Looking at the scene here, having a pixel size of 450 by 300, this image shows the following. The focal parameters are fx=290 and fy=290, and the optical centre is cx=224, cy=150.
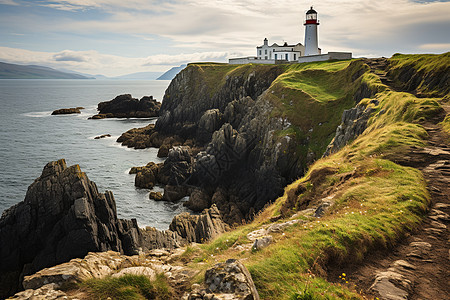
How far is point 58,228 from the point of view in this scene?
24.4 m

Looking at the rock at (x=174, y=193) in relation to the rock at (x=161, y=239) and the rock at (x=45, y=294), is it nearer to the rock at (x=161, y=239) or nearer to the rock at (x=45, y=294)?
the rock at (x=161, y=239)

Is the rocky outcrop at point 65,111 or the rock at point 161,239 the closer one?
the rock at point 161,239

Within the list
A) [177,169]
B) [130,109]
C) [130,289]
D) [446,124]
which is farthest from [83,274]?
[130,109]

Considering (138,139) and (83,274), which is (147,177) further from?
(83,274)

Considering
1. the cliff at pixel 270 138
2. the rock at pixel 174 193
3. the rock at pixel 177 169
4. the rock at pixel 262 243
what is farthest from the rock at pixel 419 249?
the rock at pixel 177 169

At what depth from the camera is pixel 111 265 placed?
36.1 ft

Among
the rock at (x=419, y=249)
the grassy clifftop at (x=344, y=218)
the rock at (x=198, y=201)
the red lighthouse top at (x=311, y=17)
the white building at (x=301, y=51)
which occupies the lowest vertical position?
the rock at (x=198, y=201)

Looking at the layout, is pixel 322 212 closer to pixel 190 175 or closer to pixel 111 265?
pixel 111 265

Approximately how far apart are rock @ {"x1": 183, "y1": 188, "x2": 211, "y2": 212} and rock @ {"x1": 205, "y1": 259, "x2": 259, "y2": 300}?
115 feet

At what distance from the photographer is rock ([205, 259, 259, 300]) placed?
21.9 ft

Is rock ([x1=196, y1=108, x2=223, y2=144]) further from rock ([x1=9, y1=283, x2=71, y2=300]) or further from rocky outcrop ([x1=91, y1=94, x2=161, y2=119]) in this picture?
rocky outcrop ([x1=91, y1=94, x2=161, y2=119])

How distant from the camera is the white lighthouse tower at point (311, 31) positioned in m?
84.5

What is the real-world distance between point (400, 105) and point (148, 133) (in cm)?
6837

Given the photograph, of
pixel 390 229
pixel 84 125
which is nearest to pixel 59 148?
pixel 84 125
